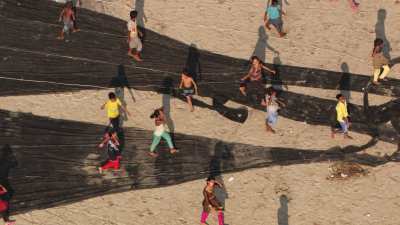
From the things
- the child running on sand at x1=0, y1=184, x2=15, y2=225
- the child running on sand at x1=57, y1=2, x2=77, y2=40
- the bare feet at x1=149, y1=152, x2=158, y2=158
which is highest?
the child running on sand at x1=57, y1=2, x2=77, y2=40

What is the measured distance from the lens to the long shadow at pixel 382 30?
67.5ft

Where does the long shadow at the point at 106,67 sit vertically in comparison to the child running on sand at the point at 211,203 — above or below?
above

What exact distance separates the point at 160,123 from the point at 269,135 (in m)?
3.48

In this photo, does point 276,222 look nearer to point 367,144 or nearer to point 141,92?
point 367,144

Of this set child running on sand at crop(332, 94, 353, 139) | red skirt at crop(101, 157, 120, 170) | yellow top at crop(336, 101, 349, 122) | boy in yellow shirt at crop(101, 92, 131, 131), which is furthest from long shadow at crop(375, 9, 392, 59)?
red skirt at crop(101, 157, 120, 170)

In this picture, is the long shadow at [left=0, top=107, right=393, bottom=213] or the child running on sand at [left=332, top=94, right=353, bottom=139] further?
the child running on sand at [left=332, top=94, right=353, bottom=139]

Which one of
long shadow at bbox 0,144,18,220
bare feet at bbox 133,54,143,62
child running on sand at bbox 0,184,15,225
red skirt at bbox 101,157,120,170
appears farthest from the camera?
bare feet at bbox 133,54,143,62

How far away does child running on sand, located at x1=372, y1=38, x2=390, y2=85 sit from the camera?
731 inches

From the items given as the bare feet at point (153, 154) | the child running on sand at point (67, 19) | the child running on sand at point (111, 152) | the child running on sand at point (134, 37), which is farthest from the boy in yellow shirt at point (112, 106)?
the child running on sand at point (67, 19)

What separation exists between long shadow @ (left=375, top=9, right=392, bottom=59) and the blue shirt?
3.66 metres

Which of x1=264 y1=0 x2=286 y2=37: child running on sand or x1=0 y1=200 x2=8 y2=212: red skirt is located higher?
x1=264 y1=0 x2=286 y2=37: child running on sand

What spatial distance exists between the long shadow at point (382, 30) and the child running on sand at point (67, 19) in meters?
10.3

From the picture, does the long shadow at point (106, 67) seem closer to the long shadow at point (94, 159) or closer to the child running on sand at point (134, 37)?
the child running on sand at point (134, 37)

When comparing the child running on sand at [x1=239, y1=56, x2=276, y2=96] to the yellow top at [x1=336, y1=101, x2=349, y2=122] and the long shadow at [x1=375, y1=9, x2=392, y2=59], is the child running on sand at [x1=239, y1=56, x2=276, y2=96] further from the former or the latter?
the long shadow at [x1=375, y1=9, x2=392, y2=59]
